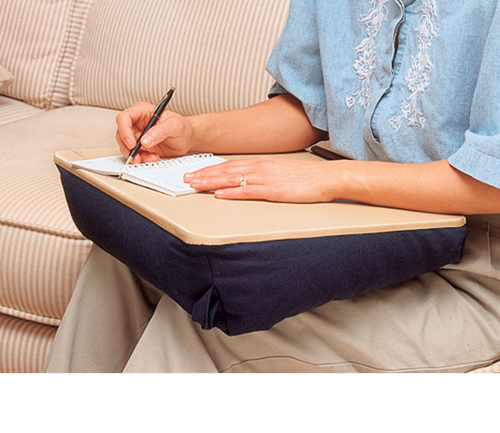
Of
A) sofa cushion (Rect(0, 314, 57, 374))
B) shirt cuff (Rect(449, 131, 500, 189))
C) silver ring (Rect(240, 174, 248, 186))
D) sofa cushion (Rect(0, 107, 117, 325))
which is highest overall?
shirt cuff (Rect(449, 131, 500, 189))

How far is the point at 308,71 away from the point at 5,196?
599 mm

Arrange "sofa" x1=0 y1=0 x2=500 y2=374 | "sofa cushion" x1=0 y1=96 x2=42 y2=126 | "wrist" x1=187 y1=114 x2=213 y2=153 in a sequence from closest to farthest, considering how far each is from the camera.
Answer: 1. "wrist" x1=187 y1=114 x2=213 y2=153
2. "sofa" x1=0 y1=0 x2=500 y2=374
3. "sofa cushion" x1=0 y1=96 x2=42 y2=126

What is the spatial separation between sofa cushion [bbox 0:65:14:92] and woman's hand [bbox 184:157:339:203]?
1128mm

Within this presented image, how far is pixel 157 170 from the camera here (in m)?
0.70

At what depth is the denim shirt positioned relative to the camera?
1.91ft

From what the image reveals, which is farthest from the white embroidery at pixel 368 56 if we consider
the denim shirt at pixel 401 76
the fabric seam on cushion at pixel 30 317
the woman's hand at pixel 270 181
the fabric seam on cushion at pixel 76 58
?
the fabric seam on cushion at pixel 76 58

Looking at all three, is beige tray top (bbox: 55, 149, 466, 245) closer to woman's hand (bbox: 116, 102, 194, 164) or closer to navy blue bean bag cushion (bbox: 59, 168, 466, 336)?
navy blue bean bag cushion (bbox: 59, 168, 466, 336)

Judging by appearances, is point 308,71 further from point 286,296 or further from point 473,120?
point 286,296

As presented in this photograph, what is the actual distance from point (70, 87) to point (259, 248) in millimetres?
1322

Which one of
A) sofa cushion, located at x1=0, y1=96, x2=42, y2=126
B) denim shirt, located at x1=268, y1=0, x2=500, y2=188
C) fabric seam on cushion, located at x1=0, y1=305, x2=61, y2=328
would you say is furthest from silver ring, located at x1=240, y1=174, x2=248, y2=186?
sofa cushion, located at x1=0, y1=96, x2=42, y2=126

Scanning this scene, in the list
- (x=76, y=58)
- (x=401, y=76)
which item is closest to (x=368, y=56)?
(x=401, y=76)

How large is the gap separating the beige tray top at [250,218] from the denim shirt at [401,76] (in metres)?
0.10

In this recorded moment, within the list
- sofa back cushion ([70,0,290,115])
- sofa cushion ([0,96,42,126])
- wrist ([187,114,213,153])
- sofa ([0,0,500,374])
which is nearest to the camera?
wrist ([187,114,213,153])

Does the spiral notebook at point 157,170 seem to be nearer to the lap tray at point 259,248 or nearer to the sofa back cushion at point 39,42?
the lap tray at point 259,248
